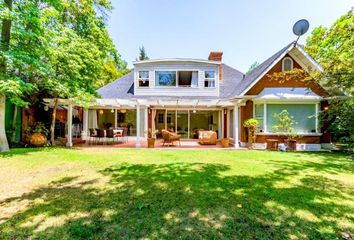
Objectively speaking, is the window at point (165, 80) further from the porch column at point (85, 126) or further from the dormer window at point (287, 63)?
the dormer window at point (287, 63)

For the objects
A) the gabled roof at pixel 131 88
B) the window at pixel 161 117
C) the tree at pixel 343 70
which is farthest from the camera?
the window at pixel 161 117

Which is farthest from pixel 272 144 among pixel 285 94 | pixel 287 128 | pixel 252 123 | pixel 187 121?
pixel 187 121

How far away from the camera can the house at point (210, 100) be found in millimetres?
13453

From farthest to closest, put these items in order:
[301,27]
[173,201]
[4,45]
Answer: [4,45], [301,27], [173,201]

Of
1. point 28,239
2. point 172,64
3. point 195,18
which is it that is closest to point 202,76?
point 172,64

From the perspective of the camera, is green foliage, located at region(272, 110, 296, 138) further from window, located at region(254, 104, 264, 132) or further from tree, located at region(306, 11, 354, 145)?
tree, located at region(306, 11, 354, 145)

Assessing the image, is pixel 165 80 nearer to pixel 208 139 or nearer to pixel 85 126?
pixel 208 139

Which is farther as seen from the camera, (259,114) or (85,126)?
(85,126)

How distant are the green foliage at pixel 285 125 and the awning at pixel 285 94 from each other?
94 cm

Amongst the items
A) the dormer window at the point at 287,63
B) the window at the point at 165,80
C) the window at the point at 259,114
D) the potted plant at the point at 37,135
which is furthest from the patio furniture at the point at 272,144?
the potted plant at the point at 37,135

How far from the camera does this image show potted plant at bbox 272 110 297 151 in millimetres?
12836

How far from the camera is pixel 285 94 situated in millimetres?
13344

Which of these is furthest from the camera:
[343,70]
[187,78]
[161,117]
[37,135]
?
[161,117]

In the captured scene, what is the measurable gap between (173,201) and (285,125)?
10319 millimetres
